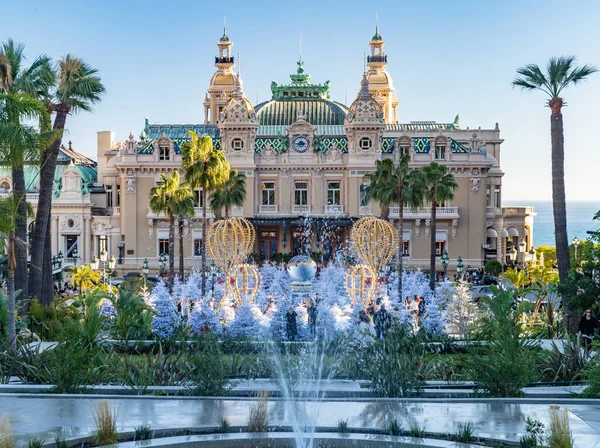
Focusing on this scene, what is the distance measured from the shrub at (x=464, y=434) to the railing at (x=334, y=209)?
49.1 m

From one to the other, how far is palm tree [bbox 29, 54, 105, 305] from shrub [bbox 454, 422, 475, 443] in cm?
1810

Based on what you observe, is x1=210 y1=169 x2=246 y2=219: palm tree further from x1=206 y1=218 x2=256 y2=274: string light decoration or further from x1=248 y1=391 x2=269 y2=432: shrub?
x1=248 y1=391 x2=269 y2=432: shrub

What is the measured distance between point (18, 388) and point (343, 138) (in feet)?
159

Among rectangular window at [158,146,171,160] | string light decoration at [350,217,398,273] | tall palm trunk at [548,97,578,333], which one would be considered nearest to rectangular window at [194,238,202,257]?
rectangular window at [158,146,171,160]

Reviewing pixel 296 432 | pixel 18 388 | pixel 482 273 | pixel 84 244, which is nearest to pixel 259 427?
pixel 296 432

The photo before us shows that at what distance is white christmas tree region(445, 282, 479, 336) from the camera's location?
2620cm

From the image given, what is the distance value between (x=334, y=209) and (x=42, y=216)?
35.6m

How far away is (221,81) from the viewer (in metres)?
76.4

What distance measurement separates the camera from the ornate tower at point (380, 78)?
7581 centimetres

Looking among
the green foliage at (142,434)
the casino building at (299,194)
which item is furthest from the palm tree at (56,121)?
the casino building at (299,194)

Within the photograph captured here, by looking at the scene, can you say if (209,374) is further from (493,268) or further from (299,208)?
(299,208)

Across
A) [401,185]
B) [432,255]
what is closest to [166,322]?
[432,255]

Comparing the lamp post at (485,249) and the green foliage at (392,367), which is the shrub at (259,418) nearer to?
the green foliage at (392,367)

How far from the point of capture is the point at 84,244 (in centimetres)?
6328
